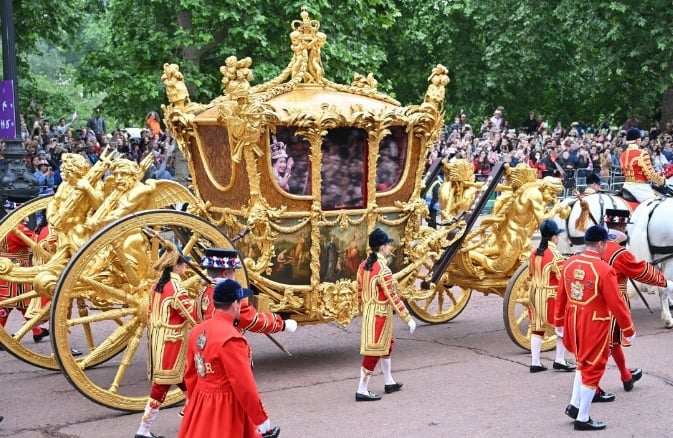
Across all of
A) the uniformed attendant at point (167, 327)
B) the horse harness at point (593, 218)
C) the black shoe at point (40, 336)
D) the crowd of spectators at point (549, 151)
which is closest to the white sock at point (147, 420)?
the uniformed attendant at point (167, 327)

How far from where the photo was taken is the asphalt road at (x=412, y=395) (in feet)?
27.2

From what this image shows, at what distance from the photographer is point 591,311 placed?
26.8 ft

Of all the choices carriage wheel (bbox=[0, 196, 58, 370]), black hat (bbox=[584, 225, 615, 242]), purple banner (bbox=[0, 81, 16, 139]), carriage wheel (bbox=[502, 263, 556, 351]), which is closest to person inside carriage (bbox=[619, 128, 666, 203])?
carriage wheel (bbox=[502, 263, 556, 351])

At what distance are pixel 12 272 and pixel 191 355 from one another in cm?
375

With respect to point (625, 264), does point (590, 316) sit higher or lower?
lower

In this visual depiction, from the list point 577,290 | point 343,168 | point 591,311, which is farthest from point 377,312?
point 591,311

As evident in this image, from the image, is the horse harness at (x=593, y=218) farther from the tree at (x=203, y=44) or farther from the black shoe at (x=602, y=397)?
the tree at (x=203, y=44)

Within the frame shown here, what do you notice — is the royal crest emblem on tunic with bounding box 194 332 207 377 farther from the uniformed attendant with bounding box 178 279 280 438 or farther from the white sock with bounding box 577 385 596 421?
the white sock with bounding box 577 385 596 421

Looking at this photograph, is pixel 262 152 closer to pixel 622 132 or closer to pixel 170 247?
pixel 170 247

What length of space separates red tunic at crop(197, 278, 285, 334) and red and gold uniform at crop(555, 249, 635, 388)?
2.33m

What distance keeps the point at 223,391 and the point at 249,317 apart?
1945 millimetres

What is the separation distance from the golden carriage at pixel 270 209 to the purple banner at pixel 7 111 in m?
4.56

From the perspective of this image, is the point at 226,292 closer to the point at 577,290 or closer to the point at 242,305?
the point at 242,305

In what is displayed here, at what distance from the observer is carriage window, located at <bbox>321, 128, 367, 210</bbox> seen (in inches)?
396
